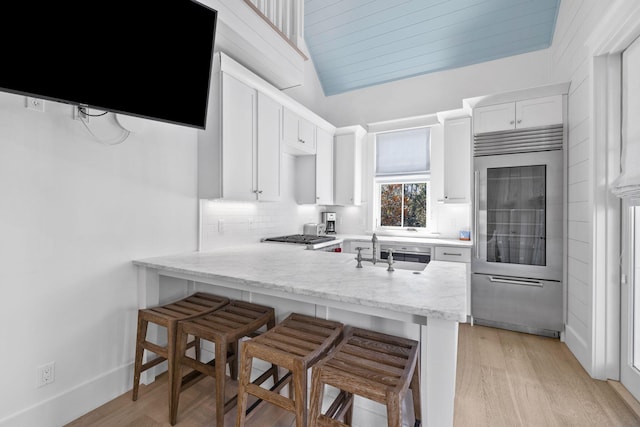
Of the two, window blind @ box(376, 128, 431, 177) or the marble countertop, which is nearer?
the marble countertop

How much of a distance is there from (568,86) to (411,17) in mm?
1887

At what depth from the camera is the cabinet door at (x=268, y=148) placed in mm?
2775

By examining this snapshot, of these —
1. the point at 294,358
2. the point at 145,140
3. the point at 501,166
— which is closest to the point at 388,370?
the point at 294,358

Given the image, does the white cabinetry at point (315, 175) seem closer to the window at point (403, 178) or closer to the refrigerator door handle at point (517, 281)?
the window at point (403, 178)

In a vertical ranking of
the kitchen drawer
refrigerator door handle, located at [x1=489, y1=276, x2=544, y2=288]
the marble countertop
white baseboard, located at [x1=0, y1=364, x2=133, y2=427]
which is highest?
the marble countertop

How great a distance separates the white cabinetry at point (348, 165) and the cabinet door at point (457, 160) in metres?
1.24

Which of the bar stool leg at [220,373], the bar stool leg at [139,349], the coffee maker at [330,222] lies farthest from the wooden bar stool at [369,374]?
the coffee maker at [330,222]

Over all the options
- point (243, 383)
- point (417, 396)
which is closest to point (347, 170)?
point (417, 396)

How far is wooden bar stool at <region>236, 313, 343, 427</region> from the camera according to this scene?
4.00 ft

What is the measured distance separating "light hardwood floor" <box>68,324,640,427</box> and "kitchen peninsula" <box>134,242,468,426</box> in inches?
23.9

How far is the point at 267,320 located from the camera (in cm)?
175

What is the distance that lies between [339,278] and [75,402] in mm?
1787

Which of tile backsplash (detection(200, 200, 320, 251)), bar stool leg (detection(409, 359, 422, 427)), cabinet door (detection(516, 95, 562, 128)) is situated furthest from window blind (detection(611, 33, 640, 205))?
tile backsplash (detection(200, 200, 320, 251))

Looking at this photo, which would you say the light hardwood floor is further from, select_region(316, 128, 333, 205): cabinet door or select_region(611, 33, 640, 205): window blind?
select_region(316, 128, 333, 205): cabinet door
